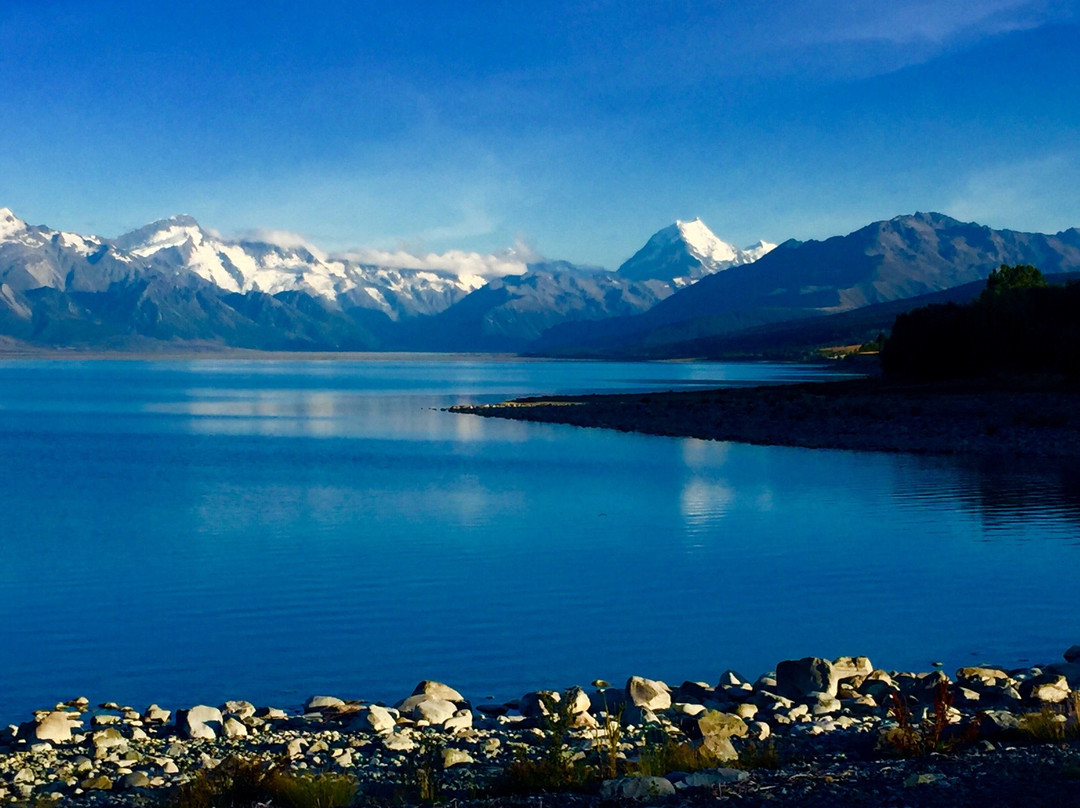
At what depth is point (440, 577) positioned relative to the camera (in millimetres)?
24984

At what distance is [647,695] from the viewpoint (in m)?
14.7

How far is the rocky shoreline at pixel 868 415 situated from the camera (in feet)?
189

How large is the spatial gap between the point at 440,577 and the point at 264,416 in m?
71.5

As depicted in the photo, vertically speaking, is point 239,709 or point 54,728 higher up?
point 54,728

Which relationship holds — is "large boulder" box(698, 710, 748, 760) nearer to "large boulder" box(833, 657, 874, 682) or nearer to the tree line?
"large boulder" box(833, 657, 874, 682)

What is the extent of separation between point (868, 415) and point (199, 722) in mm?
61459

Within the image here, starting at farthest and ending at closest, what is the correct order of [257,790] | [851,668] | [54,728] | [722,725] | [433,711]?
1. [851,668]
2. [433,711]
3. [54,728]
4. [722,725]
5. [257,790]

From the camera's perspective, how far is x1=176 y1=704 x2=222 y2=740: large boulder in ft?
44.7

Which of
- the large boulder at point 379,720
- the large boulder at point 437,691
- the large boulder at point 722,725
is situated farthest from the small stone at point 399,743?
the large boulder at point 722,725

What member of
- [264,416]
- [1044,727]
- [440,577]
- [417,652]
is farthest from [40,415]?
[1044,727]

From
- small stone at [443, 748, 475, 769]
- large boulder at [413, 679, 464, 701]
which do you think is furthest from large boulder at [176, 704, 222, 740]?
small stone at [443, 748, 475, 769]

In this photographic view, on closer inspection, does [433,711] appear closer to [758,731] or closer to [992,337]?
[758,731]

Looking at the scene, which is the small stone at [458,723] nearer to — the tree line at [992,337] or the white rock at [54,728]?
→ the white rock at [54,728]

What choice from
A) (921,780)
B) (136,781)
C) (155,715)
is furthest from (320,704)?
(921,780)
